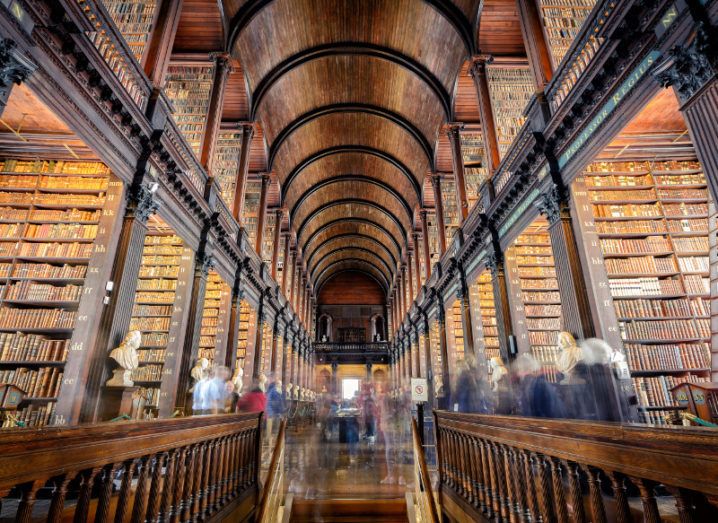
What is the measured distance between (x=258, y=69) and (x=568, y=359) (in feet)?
32.1

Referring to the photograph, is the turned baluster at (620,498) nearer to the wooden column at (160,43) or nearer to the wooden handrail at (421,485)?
the wooden handrail at (421,485)

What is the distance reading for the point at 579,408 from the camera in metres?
4.18

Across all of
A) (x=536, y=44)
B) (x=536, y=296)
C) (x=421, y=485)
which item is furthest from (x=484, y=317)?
(x=421, y=485)

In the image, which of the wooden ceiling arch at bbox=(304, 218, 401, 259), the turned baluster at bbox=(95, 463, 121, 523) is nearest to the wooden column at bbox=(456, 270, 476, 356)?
the turned baluster at bbox=(95, 463, 121, 523)

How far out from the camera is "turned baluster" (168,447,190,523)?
2182 millimetres

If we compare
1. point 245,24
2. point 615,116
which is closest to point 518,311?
point 615,116

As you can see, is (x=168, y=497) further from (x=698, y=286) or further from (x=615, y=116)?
(x=698, y=286)

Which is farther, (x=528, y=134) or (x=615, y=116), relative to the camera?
(x=528, y=134)

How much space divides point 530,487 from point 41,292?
5.82 metres

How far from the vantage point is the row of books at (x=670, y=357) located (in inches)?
179

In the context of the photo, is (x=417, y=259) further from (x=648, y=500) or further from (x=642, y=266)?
(x=648, y=500)

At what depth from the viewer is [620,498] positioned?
1.45m

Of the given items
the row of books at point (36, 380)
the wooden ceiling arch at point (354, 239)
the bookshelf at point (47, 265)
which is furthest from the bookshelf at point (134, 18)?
the wooden ceiling arch at point (354, 239)

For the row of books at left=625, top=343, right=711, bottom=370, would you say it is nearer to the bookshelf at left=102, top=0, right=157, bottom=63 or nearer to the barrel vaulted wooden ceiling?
the barrel vaulted wooden ceiling
